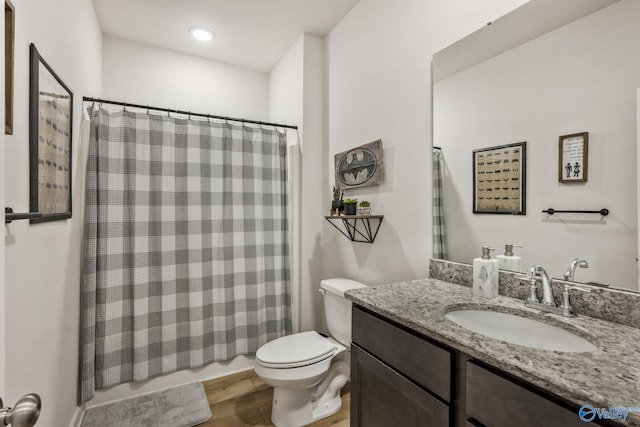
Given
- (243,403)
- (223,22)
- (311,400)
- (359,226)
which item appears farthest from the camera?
(223,22)

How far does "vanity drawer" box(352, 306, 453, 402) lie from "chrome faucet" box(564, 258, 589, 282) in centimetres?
53

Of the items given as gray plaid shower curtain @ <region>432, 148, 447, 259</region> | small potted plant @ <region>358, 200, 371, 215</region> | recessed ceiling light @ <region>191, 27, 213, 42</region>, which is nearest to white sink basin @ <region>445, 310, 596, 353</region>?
gray plaid shower curtain @ <region>432, 148, 447, 259</region>

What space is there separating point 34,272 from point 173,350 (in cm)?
120

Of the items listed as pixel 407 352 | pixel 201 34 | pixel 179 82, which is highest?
pixel 201 34

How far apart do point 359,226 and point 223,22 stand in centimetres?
175

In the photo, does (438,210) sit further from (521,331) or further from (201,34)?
(201,34)

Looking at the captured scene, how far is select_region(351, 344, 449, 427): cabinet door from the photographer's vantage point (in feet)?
2.81

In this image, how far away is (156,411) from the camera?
5.85 ft

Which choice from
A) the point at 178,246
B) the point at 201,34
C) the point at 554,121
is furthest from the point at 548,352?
the point at 201,34

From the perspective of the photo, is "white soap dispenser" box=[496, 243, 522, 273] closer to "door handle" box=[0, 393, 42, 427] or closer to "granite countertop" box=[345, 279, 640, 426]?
"granite countertop" box=[345, 279, 640, 426]

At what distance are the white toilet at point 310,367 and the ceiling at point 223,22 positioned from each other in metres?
1.84

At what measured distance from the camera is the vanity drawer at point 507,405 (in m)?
0.59

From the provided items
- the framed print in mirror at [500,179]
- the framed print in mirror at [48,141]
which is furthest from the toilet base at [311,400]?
the framed print in mirror at [48,141]

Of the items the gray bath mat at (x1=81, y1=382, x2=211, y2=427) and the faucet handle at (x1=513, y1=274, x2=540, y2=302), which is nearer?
the faucet handle at (x1=513, y1=274, x2=540, y2=302)
